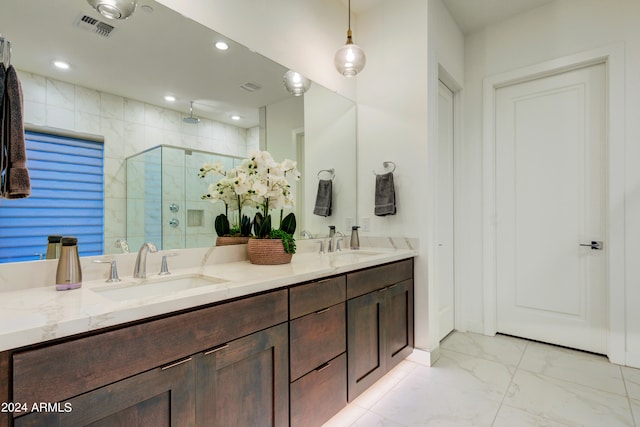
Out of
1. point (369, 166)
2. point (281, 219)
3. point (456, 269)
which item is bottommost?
point (456, 269)

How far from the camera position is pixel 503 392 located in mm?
2010

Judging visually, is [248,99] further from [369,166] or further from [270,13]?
[369,166]

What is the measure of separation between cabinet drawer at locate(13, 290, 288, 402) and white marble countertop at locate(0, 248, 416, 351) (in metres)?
0.03

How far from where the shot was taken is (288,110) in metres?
2.26

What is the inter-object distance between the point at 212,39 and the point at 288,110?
668 mm

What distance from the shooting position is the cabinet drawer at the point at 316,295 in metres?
1.43

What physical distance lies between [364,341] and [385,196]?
1136 millimetres

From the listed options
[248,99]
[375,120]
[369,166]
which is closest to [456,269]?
[369,166]

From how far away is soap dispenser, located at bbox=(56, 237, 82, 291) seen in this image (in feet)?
3.75

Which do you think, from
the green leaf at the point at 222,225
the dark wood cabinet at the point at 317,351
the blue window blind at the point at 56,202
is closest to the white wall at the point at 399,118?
the dark wood cabinet at the point at 317,351

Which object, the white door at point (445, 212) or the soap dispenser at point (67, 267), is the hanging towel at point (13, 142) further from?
the white door at point (445, 212)

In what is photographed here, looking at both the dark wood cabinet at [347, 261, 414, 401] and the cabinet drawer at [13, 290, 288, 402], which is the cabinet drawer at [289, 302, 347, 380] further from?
the cabinet drawer at [13, 290, 288, 402]

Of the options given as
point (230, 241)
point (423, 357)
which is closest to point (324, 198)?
point (230, 241)

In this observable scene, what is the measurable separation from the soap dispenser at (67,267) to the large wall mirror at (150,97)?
18 cm
